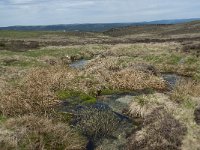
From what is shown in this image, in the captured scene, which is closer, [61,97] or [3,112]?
[3,112]

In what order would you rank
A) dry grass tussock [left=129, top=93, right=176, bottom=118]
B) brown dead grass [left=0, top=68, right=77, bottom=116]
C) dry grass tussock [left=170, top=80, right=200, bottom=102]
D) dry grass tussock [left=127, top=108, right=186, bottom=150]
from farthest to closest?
dry grass tussock [left=170, top=80, right=200, bottom=102], brown dead grass [left=0, top=68, right=77, bottom=116], dry grass tussock [left=129, top=93, right=176, bottom=118], dry grass tussock [left=127, top=108, right=186, bottom=150]

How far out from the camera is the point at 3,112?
18.0 metres

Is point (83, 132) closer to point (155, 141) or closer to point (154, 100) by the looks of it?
point (155, 141)

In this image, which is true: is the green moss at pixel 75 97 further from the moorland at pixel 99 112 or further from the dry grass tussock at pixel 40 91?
the dry grass tussock at pixel 40 91

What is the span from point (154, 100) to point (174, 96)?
1.57 metres

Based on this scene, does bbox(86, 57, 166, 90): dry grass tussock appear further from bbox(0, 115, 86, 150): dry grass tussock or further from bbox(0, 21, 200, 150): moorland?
bbox(0, 115, 86, 150): dry grass tussock

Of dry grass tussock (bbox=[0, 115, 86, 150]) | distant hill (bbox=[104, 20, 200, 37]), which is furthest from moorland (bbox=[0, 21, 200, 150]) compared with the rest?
distant hill (bbox=[104, 20, 200, 37])

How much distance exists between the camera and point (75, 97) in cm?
2245

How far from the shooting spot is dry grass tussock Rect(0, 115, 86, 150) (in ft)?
45.3

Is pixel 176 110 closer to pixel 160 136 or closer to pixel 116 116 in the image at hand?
pixel 116 116

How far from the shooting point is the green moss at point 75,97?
2153 centimetres

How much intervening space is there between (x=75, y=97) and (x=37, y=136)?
8143 mm

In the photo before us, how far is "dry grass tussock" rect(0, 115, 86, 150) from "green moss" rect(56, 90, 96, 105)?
5.57 m

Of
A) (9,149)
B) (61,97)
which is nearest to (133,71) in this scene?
(61,97)
